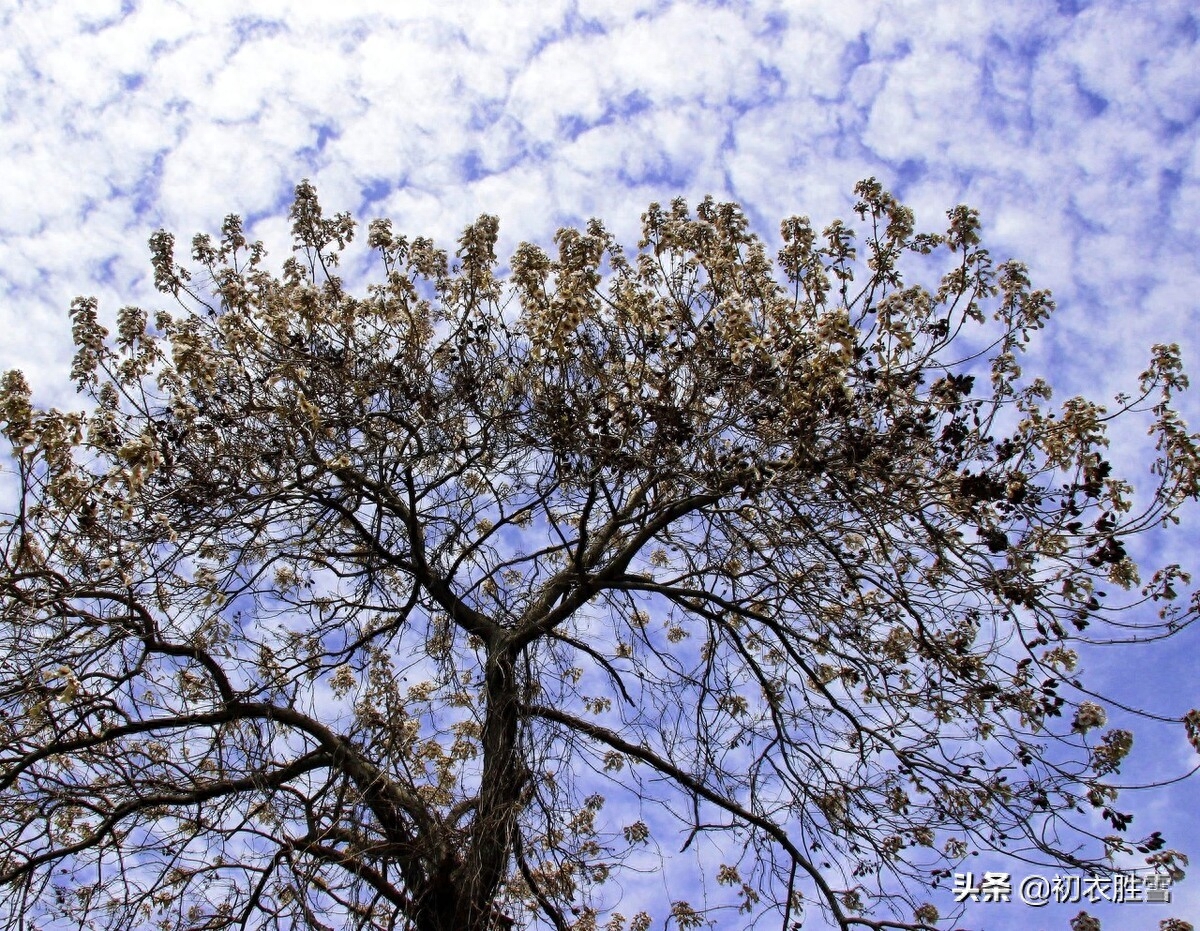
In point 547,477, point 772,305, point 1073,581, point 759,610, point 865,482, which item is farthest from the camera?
point 759,610

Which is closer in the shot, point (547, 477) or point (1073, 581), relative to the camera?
point (1073, 581)

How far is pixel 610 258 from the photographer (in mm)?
6371

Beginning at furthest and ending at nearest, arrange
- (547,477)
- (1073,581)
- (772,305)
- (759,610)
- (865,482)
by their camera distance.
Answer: (759,610) → (547,477) → (772,305) → (865,482) → (1073,581)

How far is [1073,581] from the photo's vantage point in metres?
4.71

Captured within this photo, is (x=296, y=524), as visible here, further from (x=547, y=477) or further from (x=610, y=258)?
(x=610, y=258)

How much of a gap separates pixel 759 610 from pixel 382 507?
282cm

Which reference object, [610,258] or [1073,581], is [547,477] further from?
[1073,581]

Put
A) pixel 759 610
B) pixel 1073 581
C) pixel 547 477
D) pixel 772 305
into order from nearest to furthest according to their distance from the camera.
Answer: pixel 1073 581 < pixel 772 305 < pixel 547 477 < pixel 759 610

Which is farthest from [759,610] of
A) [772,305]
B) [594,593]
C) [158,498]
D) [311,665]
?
[158,498]

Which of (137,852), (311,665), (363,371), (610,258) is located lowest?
(137,852)

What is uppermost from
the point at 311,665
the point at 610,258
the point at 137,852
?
the point at 610,258

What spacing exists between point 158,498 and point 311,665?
5.22 feet

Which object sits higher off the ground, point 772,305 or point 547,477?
point 772,305

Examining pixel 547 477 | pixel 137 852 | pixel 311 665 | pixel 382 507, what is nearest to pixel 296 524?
pixel 382 507
